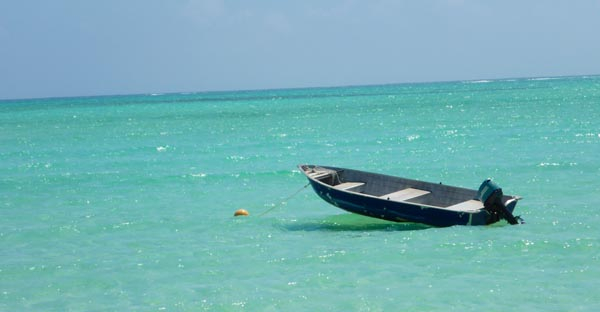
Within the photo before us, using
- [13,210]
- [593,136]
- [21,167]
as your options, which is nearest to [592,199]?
[13,210]

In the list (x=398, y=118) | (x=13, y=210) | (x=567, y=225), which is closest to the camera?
(x=567, y=225)

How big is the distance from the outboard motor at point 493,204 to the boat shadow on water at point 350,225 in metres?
1.30

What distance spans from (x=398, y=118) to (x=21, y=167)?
31.4m

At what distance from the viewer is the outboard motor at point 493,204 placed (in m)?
16.5

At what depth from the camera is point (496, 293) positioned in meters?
12.6

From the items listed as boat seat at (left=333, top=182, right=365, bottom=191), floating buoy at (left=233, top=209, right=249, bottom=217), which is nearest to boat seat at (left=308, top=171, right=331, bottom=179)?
boat seat at (left=333, top=182, right=365, bottom=191)

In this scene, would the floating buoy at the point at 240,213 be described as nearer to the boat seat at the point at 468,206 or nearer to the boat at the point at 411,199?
the boat at the point at 411,199

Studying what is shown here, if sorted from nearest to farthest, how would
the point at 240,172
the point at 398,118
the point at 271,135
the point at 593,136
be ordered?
the point at 240,172
the point at 593,136
the point at 271,135
the point at 398,118

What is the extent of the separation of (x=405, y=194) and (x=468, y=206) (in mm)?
1709

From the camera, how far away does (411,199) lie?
61.1 ft

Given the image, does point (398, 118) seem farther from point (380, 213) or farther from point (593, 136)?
point (380, 213)

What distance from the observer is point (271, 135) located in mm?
46406

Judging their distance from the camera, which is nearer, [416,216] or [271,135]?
[416,216]

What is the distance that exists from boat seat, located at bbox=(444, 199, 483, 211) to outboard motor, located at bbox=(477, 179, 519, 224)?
0.64m
